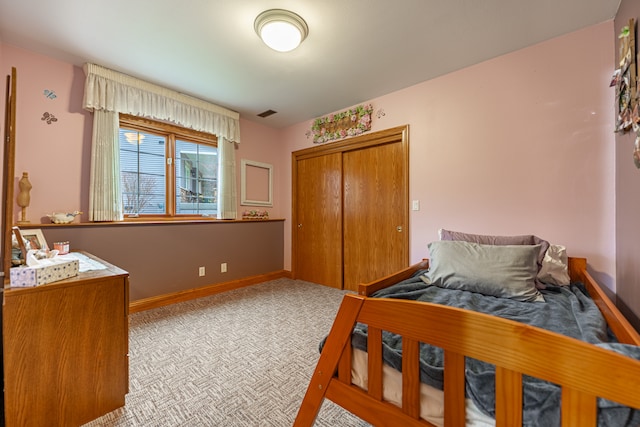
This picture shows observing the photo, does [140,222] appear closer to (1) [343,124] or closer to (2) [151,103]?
(2) [151,103]

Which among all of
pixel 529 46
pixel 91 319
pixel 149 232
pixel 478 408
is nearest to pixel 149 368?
pixel 91 319

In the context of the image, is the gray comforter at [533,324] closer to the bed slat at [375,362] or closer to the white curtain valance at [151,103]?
the bed slat at [375,362]

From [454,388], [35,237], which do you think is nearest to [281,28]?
[454,388]

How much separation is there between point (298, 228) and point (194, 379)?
98.0 inches

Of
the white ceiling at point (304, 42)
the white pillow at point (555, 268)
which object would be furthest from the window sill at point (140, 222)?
the white pillow at point (555, 268)

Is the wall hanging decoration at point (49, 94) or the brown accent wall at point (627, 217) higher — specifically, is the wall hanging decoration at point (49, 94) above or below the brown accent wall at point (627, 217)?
above

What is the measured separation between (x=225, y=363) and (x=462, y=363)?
157 cm

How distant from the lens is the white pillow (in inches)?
65.7

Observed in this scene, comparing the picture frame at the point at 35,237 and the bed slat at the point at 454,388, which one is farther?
the picture frame at the point at 35,237

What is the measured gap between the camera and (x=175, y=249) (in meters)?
2.84

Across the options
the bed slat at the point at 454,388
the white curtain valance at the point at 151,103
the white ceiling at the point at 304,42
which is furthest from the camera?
the white curtain valance at the point at 151,103

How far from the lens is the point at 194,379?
60.7 inches

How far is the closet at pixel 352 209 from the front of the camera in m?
2.87

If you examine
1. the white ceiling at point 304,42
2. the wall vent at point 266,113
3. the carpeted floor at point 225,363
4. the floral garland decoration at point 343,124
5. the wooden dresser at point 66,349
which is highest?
the wall vent at point 266,113
